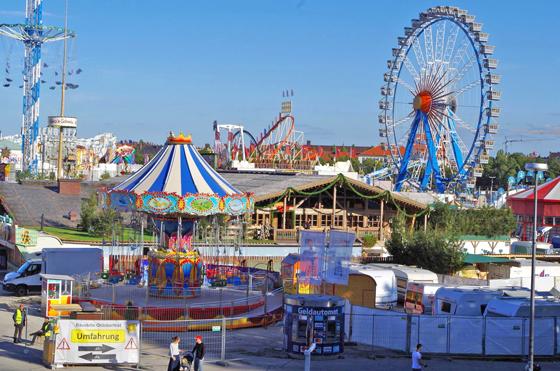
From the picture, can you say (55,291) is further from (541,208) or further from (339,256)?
(541,208)

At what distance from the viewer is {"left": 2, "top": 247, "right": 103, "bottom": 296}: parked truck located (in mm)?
33406

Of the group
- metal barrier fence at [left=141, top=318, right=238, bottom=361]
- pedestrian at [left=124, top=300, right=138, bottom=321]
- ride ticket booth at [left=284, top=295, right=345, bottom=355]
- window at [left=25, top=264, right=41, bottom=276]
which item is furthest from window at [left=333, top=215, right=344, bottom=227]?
ride ticket booth at [left=284, top=295, right=345, bottom=355]

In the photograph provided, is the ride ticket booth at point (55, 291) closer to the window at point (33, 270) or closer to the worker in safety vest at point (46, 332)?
the worker in safety vest at point (46, 332)

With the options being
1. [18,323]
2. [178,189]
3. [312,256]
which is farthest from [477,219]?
[18,323]

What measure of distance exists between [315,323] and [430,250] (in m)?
18.5

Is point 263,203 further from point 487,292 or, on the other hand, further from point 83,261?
point 487,292

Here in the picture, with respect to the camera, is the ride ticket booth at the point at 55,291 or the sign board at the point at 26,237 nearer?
the ride ticket booth at the point at 55,291

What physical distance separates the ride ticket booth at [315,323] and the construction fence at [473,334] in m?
1.75

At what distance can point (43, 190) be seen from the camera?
57625 millimetres

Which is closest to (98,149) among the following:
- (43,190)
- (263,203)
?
(43,190)

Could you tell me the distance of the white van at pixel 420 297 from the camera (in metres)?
30.3

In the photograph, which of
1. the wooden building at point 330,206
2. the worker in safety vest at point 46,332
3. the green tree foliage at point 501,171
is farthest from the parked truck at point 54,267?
the green tree foliage at point 501,171

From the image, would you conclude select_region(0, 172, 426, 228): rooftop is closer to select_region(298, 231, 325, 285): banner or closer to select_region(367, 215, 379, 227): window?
select_region(367, 215, 379, 227): window

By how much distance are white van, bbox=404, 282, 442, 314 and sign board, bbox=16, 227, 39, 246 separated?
16.6 meters
